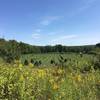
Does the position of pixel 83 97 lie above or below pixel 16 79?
below

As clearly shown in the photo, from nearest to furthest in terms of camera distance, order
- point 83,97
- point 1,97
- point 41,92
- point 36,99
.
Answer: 1. point 1,97
2. point 36,99
3. point 41,92
4. point 83,97

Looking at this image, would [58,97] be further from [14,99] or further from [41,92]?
[14,99]

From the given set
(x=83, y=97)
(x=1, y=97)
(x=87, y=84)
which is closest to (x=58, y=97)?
(x=83, y=97)

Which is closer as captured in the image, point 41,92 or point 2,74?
point 2,74

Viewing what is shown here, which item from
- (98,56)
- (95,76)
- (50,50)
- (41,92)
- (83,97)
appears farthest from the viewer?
(50,50)

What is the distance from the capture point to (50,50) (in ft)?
244

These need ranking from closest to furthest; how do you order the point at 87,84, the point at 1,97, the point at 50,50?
the point at 1,97 → the point at 87,84 → the point at 50,50

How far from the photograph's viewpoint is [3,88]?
19.9ft

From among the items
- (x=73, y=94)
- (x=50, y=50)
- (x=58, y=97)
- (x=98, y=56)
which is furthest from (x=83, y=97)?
(x=50, y=50)

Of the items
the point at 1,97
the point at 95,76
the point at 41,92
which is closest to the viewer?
the point at 1,97

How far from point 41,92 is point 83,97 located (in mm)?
1298

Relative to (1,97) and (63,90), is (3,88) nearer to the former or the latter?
(1,97)

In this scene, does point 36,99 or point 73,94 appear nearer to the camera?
point 36,99

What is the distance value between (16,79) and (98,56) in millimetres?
16352
